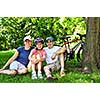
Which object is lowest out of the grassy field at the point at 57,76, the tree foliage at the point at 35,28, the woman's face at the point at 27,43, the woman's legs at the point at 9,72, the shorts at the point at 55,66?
the grassy field at the point at 57,76

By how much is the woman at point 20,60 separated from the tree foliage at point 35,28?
51 millimetres

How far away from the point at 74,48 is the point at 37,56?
1.18 feet

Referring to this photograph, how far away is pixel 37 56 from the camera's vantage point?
11.4 feet

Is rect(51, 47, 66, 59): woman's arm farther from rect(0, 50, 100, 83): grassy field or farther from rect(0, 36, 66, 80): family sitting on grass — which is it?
rect(0, 50, 100, 83): grassy field

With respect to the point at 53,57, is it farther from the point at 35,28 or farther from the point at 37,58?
the point at 35,28

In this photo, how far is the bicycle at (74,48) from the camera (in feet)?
11.3

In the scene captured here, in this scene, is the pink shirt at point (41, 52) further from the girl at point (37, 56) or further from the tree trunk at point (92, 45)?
the tree trunk at point (92, 45)

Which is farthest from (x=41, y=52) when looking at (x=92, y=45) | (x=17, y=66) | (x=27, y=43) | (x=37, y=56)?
(x=92, y=45)

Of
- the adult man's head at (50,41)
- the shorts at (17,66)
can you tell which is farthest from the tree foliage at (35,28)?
the shorts at (17,66)
